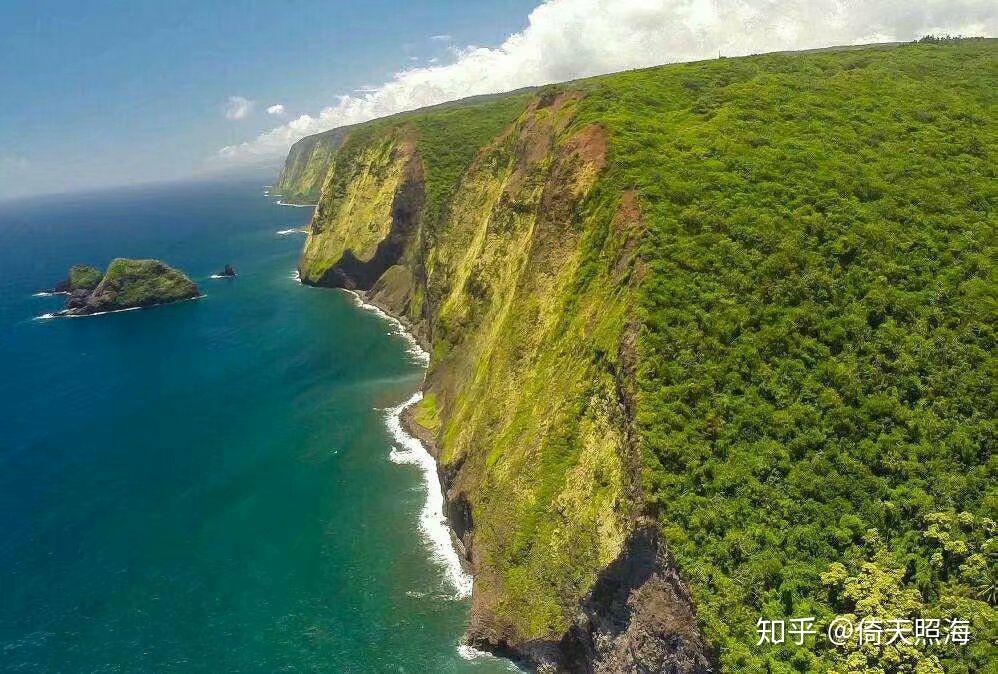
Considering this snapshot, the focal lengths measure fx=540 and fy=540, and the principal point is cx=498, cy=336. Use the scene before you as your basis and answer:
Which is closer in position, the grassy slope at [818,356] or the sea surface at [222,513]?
the grassy slope at [818,356]

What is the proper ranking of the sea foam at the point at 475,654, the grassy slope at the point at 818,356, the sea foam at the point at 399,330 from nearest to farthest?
the grassy slope at the point at 818,356, the sea foam at the point at 475,654, the sea foam at the point at 399,330

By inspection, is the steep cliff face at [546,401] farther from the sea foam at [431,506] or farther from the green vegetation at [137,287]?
the green vegetation at [137,287]

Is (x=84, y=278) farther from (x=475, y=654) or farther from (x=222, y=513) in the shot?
(x=475, y=654)

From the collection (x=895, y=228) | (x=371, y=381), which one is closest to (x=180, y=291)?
(x=371, y=381)

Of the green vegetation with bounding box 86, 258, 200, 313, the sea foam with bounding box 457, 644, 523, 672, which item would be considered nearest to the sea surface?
the sea foam with bounding box 457, 644, 523, 672

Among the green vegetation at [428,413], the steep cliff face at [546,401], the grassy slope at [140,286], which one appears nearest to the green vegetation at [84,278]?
the grassy slope at [140,286]
